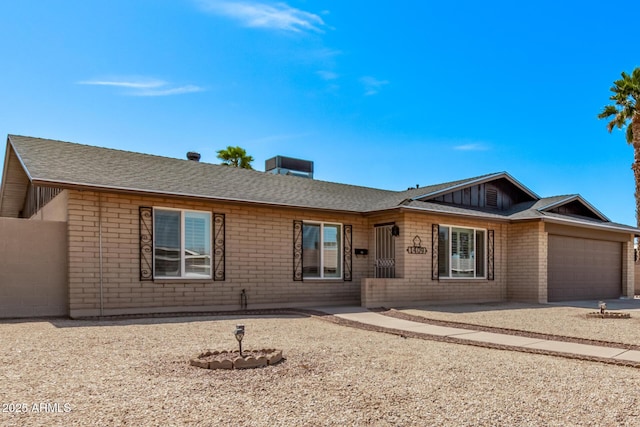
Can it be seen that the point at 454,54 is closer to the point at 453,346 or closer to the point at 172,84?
the point at 172,84

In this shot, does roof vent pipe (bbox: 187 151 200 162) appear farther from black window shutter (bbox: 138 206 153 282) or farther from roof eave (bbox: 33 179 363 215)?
black window shutter (bbox: 138 206 153 282)

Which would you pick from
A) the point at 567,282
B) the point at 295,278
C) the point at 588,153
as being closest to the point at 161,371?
the point at 295,278

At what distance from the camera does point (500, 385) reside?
4977 millimetres

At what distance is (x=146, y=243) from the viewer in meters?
11.1

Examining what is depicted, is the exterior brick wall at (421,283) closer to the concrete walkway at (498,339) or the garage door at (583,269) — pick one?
the concrete walkway at (498,339)

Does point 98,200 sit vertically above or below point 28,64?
below

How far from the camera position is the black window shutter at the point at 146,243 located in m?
11.0

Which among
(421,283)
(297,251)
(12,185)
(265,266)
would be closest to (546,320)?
(421,283)

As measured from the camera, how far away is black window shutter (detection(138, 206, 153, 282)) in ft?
36.1

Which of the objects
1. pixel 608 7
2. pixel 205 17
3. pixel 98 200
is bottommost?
pixel 98 200

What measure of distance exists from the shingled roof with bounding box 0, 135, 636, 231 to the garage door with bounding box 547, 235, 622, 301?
36.1 inches

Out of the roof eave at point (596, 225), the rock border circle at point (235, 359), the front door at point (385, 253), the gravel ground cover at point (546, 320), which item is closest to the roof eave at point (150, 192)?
the front door at point (385, 253)

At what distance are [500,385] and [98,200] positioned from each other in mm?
9009

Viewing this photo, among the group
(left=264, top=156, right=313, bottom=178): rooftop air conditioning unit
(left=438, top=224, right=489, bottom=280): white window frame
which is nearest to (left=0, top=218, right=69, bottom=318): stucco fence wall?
(left=438, top=224, right=489, bottom=280): white window frame
